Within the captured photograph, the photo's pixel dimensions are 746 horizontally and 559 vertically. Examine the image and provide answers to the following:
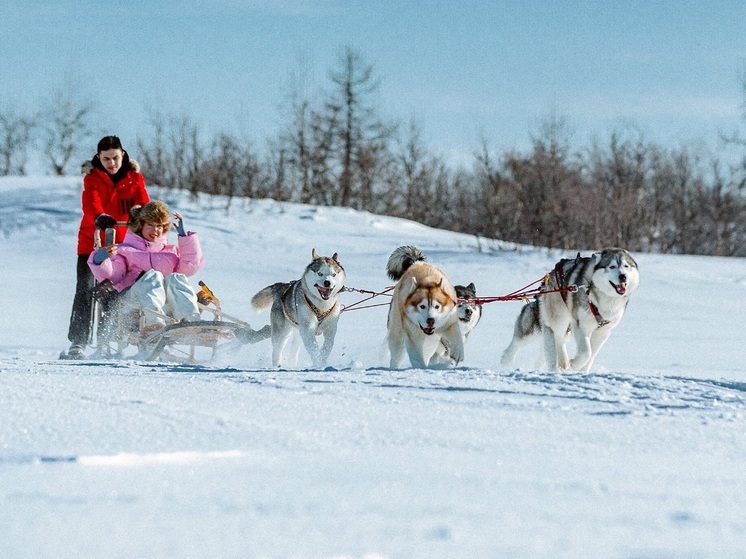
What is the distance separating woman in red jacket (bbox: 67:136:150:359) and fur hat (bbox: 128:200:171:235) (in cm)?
8

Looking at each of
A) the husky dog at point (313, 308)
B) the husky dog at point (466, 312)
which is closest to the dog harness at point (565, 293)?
the husky dog at point (466, 312)

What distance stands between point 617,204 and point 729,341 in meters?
10.7

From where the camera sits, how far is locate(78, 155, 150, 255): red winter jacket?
19.3 feet

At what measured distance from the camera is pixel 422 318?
4590 millimetres

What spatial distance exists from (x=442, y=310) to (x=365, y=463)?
2.19 m

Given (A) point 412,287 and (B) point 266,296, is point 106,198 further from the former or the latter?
(A) point 412,287

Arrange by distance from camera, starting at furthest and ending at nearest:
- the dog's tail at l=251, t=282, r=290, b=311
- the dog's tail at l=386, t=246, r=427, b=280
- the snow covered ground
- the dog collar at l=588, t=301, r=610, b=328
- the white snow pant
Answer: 1. the dog's tail at l=251, t=282, r=290, b=311
2. the white snow pant
3. the dog collar at l=588, t=301, r=610, b=328
4. the dog's tail at l=386, t=246, r=427, b=280
5. the snow covered ground

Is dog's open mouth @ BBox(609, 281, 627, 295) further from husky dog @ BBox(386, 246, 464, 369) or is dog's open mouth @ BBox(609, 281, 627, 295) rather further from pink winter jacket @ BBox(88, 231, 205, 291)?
pink winter jacket @ BBox(88, 231, 205, 291)

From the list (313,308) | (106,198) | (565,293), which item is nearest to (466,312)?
(565,293)

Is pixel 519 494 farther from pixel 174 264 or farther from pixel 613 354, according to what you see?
pixel 613 354

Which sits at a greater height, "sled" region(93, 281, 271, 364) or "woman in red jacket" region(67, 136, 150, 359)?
"woman in red jacket" region(67, 136, 150, 359)

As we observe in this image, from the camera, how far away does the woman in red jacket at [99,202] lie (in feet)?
19.1

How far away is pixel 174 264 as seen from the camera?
19.2 ft

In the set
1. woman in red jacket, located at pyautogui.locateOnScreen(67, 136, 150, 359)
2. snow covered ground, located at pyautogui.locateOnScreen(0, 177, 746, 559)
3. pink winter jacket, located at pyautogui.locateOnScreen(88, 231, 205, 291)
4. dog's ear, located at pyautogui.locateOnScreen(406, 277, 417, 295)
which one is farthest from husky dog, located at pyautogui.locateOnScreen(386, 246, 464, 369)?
woman in red jacket, located at pyautogui.locateOnScreen(67, 136, 150, 359)
